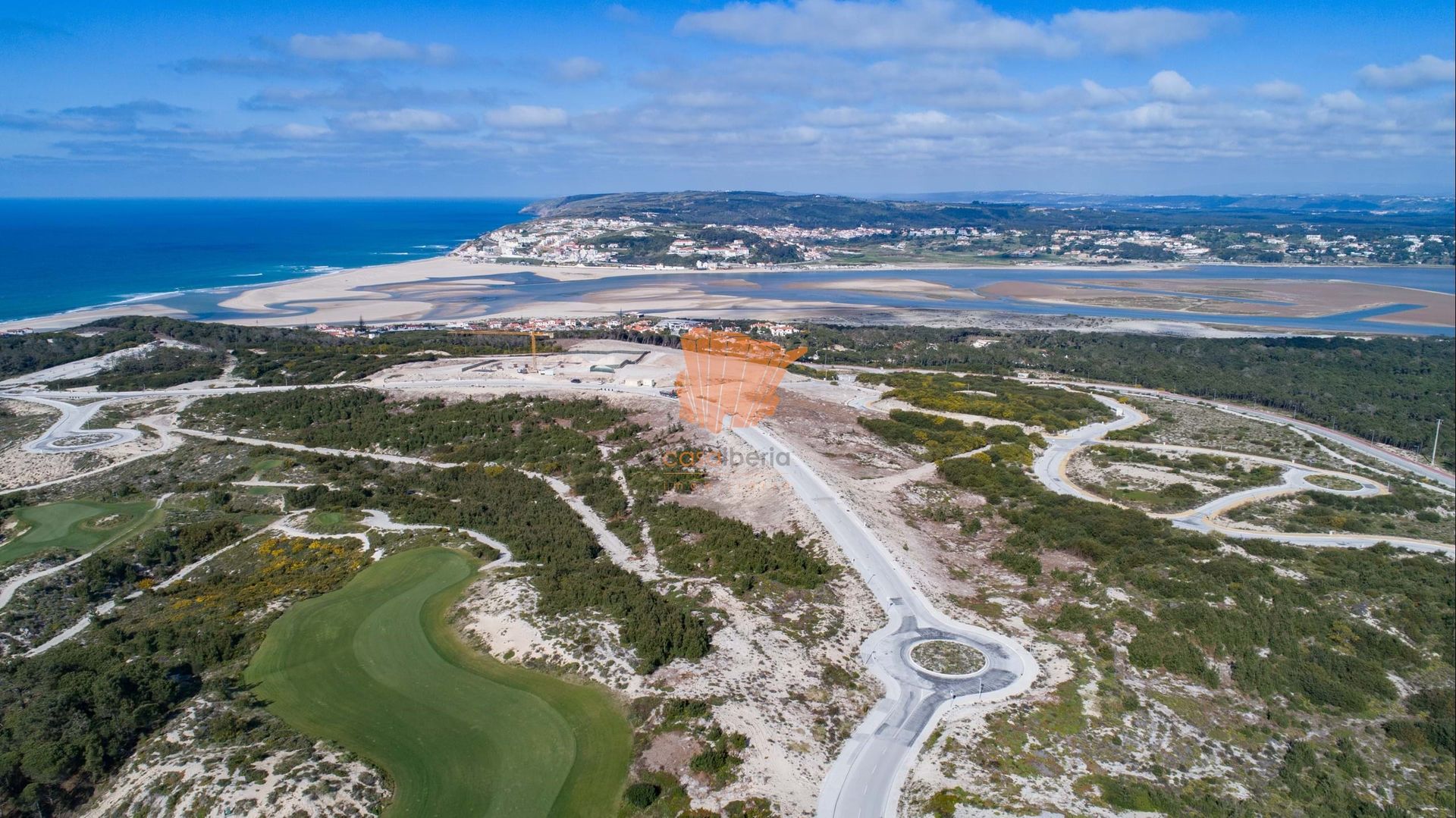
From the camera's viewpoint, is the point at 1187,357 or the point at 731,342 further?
the point at 1187,357

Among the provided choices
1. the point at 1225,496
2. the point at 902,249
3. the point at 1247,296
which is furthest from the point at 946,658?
the point at 902,249

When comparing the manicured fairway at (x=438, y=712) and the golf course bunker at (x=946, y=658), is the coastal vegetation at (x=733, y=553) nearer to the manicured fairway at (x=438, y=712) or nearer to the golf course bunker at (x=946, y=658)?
the golf course bunker at (x=946, y=658)

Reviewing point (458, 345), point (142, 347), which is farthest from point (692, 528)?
point (142, 347)

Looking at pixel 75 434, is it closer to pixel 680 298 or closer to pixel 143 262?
pixel 680 298

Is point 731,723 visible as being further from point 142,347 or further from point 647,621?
point 142,347

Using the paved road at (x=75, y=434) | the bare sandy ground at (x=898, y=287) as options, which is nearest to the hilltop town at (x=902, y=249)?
the bare sandy ground at (x=898, y=287)

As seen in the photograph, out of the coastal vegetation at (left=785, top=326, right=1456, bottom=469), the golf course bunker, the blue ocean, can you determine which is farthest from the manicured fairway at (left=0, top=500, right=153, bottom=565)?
the blue ocean

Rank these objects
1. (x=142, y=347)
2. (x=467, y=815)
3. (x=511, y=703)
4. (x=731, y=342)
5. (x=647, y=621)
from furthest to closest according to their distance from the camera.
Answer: (x=142, y=347) < (x=731, y=342) < (x=647, y=621) < (x=511, y=703) < (x=467, y=815)
